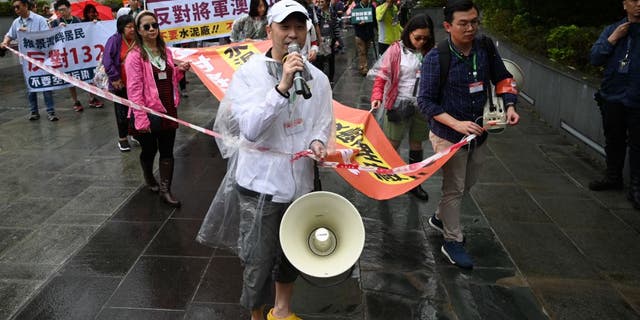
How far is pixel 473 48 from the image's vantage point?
12.0 feet

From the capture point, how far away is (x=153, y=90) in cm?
481

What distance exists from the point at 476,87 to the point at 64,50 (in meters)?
6.29

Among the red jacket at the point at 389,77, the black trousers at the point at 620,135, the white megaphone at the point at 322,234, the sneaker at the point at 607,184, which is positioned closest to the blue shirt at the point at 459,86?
the red jacket at the point at 389,77

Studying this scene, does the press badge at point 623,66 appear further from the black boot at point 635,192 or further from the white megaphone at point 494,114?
the white megaphone at point 494,114

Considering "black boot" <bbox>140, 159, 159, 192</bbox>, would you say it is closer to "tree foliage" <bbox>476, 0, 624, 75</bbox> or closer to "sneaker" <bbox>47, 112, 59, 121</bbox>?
"sneaker" <bbox>47, 112, 59, 121</bbox>

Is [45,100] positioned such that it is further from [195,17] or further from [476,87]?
[476,87]

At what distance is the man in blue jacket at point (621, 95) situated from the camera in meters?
4.96

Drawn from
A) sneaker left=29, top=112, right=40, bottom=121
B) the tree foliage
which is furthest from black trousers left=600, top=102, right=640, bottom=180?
sneaker left=29, top=112, right=40, bottom=121

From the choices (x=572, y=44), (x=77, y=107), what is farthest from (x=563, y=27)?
(x=77, y=107)

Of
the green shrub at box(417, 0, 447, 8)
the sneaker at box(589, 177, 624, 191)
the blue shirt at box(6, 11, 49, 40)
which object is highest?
the blue shirt at box(6, 11, 49, 40)

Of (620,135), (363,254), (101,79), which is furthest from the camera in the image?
(101,79)

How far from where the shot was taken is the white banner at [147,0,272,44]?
7.33 metres

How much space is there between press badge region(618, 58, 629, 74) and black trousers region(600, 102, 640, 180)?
0.33 m

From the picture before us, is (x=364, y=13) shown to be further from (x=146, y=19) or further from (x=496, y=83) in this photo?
(x=496, y=83)
